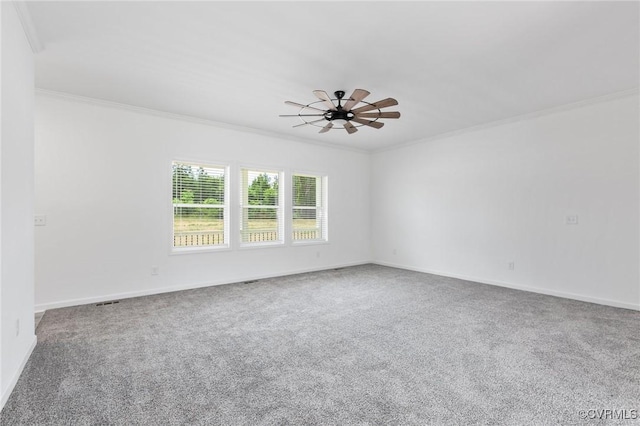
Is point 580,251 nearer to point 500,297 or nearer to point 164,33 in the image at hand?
point 500,297

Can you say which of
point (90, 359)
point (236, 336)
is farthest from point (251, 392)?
point (90, 359)

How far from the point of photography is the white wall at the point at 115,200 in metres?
3.89

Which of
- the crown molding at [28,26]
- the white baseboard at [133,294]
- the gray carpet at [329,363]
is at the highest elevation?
the crown molding at [28,26]

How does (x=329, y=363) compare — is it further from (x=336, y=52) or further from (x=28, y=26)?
(x=28, y=26)

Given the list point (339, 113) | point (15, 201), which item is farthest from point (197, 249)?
point (339, 113)

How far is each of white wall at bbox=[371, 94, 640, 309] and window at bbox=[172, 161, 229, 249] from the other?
370 centimetres

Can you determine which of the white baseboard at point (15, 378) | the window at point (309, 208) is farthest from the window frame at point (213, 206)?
the white baseboard at point (15, 378)

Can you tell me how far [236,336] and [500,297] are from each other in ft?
11.9

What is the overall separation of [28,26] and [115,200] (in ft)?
7.52

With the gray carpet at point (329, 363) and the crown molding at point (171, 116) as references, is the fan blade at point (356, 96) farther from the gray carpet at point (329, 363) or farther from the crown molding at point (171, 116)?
the crown molding at point (171, 116)

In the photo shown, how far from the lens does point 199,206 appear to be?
5047 millimetres

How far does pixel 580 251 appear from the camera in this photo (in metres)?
4.30

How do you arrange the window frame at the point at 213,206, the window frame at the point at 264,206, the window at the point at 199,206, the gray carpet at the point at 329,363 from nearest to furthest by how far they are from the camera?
the gray carpet at the point at 329,363
the window frame at the point at 213,206
the window at the point at 199,206
the window frame at the point at 264,206

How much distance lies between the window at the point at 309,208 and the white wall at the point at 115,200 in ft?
3.15
